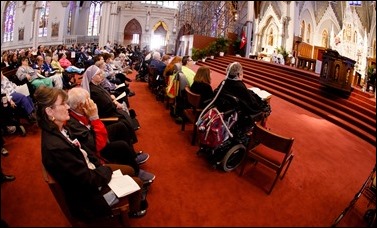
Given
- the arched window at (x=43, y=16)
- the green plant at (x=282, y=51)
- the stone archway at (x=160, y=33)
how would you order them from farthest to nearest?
1. the stone archway at (x=160, y=33)
2. the green plant at (x=282, y=51)
3. the arched window at (x=43, y=16)

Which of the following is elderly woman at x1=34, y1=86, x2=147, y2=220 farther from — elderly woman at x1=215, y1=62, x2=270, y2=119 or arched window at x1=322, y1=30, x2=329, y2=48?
arched window at x1=322, y1=30, x2=329, y2=48

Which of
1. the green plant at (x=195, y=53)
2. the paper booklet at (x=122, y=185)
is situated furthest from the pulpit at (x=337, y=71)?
the green plant at (x=195, y=53)

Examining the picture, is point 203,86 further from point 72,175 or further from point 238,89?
point 72,175

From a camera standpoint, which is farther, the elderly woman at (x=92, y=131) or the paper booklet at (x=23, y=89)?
the paper booklet at (x=23, y=89)

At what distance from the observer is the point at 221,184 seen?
240 centimetres

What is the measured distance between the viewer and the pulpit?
5137 millimetres

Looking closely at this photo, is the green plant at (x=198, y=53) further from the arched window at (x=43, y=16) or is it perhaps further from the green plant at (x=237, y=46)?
the arched window at (x=43, y=16)

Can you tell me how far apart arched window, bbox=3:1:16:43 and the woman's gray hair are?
88 cm

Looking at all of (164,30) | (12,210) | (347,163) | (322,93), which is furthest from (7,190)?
(164,30)

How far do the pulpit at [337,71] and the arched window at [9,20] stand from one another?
494cm

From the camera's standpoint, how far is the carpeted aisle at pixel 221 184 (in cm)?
117

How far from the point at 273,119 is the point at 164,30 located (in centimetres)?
2146

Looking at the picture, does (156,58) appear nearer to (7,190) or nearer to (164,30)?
(7,190)

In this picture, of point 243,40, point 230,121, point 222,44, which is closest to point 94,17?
point 230,121
